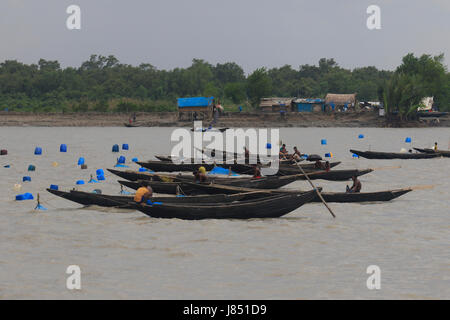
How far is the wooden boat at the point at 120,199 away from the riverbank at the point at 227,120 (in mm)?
62890

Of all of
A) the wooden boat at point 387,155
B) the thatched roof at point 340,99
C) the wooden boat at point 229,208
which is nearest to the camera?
the wooden boat at point 229,208

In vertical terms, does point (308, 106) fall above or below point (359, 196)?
above

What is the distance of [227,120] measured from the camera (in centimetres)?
8431

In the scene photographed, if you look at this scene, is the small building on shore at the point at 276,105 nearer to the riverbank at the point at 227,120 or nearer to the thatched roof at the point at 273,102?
the thatched roof at the point at 273,102

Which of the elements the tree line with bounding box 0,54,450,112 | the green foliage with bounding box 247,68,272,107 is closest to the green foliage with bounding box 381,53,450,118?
the tree line with bounding box 0,54,450,112

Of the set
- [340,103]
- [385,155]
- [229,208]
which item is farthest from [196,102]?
[229,208]

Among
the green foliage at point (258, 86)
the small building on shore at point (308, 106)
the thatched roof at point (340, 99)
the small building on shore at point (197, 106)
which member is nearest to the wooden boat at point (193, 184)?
the small building on shore at point (197, 106)

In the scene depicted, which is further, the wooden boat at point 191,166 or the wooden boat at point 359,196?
the wooden boat at point 191,166

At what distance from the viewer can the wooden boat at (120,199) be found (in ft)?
59.8

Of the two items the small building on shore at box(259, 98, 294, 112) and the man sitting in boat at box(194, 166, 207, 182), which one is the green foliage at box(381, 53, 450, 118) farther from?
the man sitting in boat at box(194, 166, 207, 182)

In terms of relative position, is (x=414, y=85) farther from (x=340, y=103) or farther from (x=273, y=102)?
(x=273, y=102)

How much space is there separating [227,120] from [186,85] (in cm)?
2931

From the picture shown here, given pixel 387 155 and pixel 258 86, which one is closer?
pixel 387 155

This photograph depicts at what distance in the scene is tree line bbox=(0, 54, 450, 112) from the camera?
8956cm
